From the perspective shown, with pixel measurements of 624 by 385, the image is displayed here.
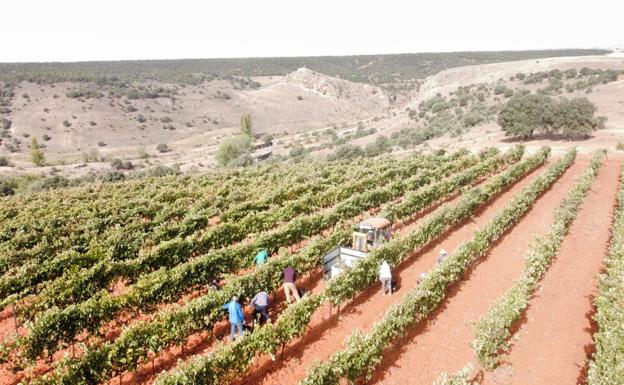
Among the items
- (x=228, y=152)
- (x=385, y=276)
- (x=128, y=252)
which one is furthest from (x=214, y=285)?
(x=228, y=152)

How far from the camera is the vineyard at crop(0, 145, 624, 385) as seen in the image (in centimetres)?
1176

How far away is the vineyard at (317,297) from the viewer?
38.6 ft

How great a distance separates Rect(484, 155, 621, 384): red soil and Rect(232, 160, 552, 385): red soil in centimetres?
404

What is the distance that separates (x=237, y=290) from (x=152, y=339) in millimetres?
3476

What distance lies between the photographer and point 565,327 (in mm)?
14344

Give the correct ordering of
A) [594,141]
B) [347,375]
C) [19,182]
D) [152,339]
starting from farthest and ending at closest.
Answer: [19,182] → [594,141] → [152,339] → [347,375]

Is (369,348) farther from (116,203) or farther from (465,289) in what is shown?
(116,203)

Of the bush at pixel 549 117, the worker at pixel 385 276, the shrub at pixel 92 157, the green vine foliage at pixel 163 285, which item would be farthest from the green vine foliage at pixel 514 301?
the shrub at pixel 92 157

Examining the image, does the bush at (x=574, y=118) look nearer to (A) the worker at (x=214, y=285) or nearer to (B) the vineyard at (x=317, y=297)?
(B) the vineyard at (x=317, y=297)

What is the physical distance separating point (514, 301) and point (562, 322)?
7.22ft

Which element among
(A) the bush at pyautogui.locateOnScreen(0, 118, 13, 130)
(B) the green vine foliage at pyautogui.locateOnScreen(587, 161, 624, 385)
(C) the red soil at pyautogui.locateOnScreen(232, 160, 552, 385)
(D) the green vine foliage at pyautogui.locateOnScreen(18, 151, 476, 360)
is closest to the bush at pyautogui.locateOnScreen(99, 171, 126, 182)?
(D) the green vine foliage at pyautogui.locateOnScreen(18, 151, 476, 360)

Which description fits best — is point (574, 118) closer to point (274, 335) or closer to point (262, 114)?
point (274, 335)

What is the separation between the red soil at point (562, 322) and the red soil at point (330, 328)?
4.04m

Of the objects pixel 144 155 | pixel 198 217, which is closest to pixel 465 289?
pixel 198 217
